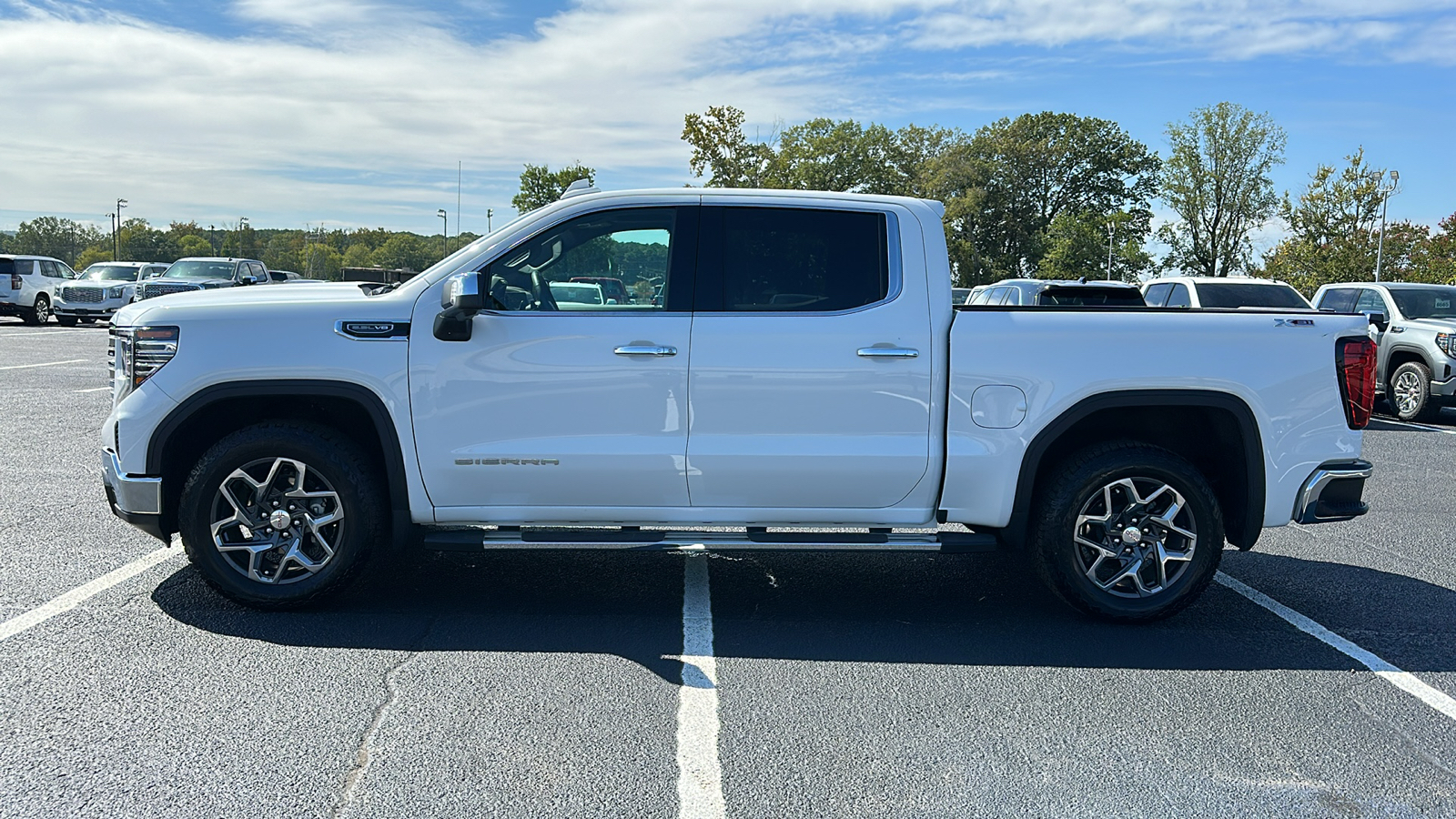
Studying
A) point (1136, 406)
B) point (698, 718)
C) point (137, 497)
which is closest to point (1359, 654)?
point (1136, 406)

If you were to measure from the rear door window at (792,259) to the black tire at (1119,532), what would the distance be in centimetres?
122

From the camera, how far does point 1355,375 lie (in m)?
5.05

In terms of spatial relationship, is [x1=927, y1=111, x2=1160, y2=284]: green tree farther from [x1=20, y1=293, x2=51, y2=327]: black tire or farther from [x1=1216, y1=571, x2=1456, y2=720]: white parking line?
[x1=1216, y1=571, x2=1456, y2=720]: white parking line

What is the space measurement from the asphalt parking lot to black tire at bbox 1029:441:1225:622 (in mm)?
155

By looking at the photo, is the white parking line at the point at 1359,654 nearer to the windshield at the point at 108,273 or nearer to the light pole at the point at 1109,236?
the windshield at the point at 108,273

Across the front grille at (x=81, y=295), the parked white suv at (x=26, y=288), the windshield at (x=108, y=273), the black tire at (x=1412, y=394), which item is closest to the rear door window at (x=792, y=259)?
the black tire at (x=1412, y=394)

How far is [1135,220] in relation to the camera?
3189 inches

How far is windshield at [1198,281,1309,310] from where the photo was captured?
14.2 meters

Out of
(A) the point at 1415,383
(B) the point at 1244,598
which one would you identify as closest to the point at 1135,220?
(A) the point at 1415,383

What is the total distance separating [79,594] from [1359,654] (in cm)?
576

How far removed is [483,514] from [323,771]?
1.72 meters

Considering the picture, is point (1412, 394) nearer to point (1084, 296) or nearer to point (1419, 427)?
point (1419, 427)

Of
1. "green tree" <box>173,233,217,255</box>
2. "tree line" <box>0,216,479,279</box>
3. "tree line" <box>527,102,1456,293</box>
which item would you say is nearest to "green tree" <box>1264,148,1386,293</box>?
"tree line" <box>527,102,1456,293</box>

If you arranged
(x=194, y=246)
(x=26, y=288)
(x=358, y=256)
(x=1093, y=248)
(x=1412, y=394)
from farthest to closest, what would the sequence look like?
(x=194, y=246), (x=358, y=256), (x=1093, y=248), (x=26, y=288), (x=1412, y=394)
